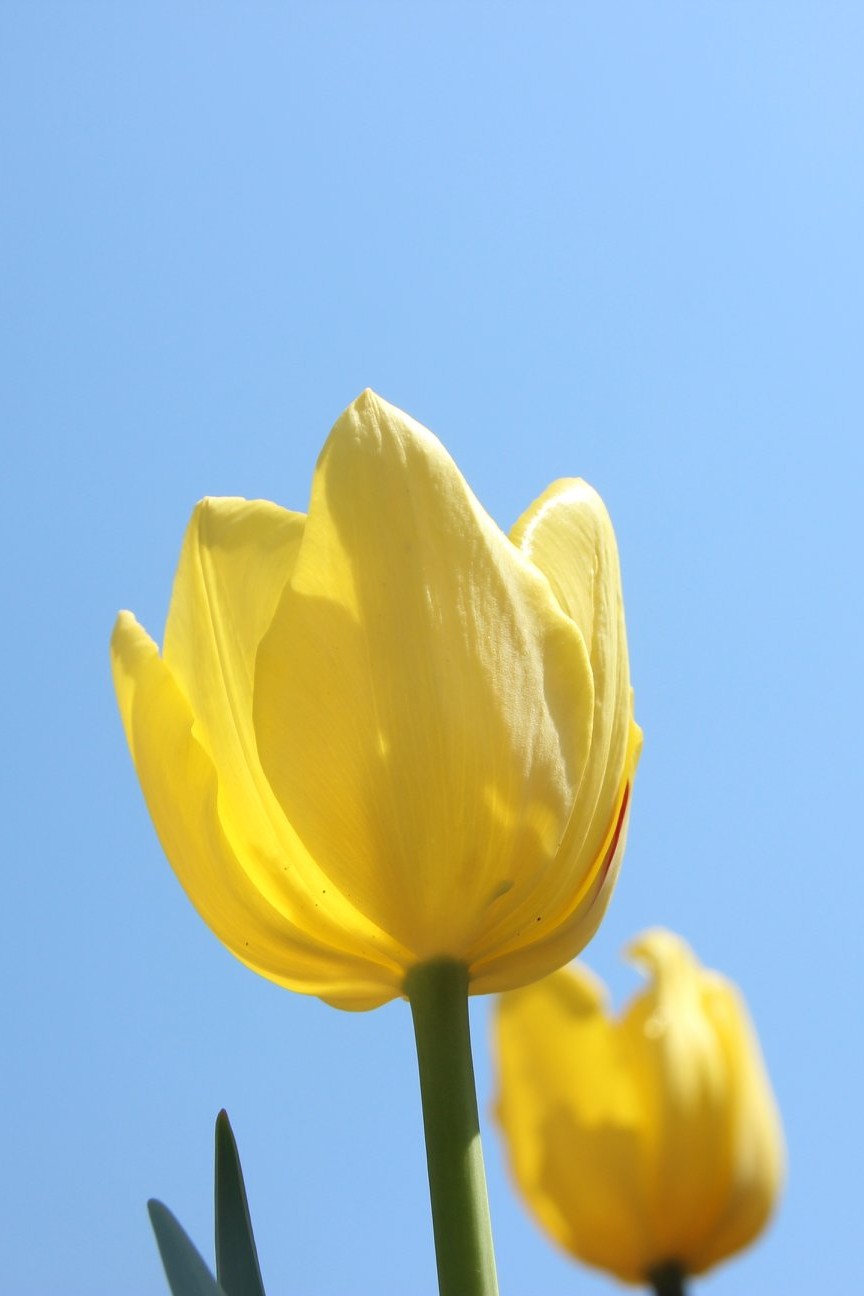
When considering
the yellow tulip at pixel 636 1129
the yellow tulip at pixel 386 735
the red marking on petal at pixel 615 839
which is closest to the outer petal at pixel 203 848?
the yellow tulip at pixel 386 735

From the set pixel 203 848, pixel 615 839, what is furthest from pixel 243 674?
pixel 615 839

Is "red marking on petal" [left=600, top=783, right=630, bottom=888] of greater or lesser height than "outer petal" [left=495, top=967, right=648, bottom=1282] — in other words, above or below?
above

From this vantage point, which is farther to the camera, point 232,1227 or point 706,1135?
point 706,1135

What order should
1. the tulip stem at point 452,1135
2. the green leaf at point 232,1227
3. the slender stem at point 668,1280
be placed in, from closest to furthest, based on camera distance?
the tulip stem at point 452,1135 → the green leaf at point 232,1227 → the slender stem at point 668,1280

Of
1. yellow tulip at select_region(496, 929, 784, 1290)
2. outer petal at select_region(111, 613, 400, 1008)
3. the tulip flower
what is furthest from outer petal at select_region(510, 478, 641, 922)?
yellow tulip at select_region(496, 929, 784, 1290)

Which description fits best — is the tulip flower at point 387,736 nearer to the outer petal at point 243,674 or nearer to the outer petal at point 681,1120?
the outer petal at point 243,674

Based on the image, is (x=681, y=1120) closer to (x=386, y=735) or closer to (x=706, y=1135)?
(x=706, y=1135)

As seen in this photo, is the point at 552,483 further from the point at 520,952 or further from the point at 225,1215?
the point at 225,1215

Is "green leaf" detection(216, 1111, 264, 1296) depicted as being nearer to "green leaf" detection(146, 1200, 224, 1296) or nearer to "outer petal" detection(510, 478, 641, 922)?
"green leaf" detection(146, 1200, 224, 1296)
